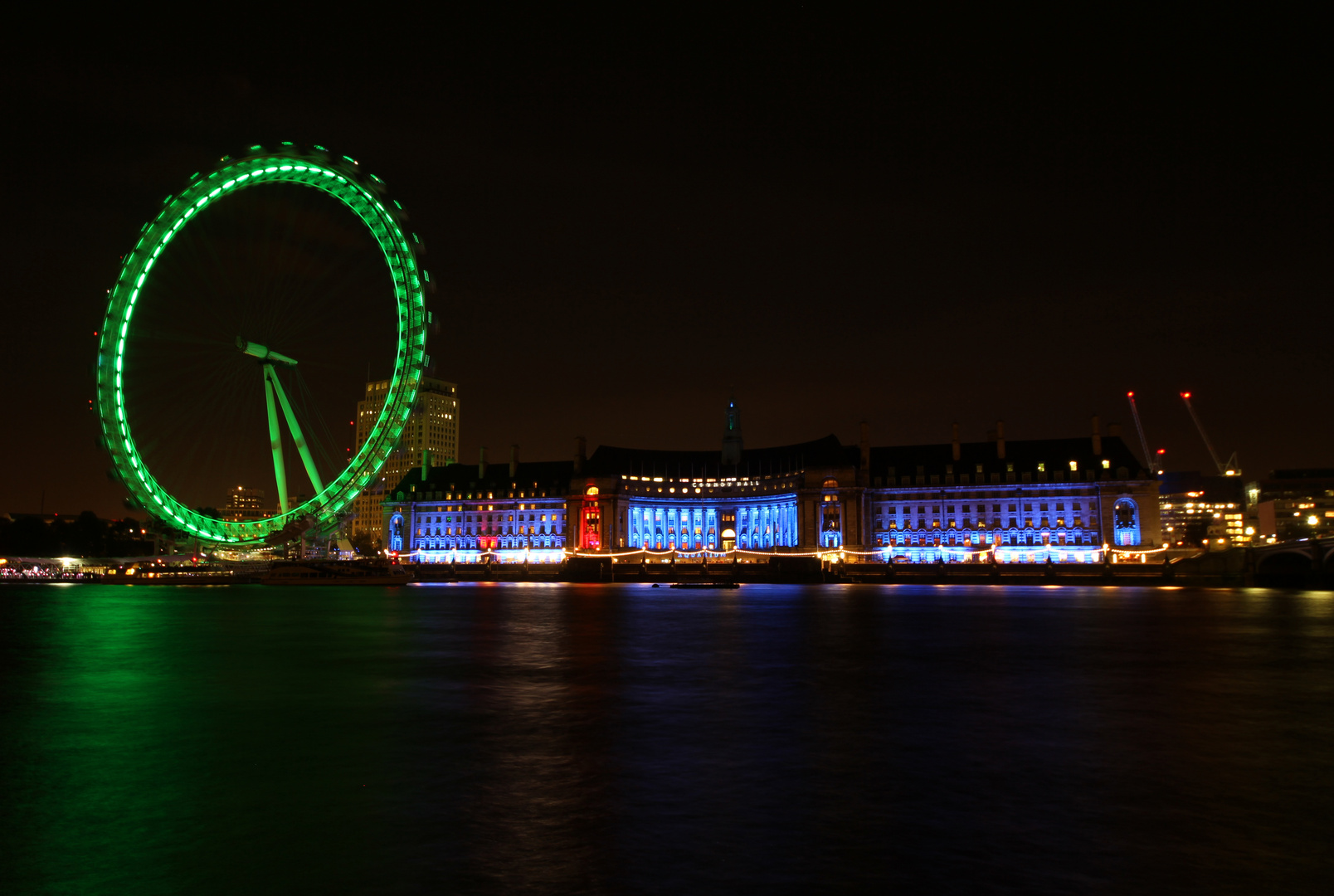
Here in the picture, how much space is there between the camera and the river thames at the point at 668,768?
11.3 m

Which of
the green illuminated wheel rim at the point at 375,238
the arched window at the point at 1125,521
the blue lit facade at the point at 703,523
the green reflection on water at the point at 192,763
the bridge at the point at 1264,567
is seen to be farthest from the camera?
the blue lit facade at the point at 703,523

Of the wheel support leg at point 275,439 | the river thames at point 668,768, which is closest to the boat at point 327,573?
the wheel support leg at point 275,439

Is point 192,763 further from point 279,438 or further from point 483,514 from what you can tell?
point 483,514

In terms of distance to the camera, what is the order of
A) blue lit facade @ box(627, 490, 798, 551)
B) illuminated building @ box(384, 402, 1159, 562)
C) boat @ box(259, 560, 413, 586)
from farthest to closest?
blue lit facade @ box(627, 490, 798, 551) < illuminated building @ box(384, 402, 1159, 562) < boat @ box(259, 560, 413, 586)

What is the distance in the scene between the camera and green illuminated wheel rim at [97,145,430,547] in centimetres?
7775

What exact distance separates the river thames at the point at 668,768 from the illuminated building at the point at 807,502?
110 m

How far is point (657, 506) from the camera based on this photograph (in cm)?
17688

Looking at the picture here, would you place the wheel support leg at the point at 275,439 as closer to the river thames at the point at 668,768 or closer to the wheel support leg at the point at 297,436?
the wheel support leg at the point at 297,436

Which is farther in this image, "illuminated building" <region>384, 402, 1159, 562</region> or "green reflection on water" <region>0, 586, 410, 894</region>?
"illuminated building" <region>384, 402, 1159, 562</region>

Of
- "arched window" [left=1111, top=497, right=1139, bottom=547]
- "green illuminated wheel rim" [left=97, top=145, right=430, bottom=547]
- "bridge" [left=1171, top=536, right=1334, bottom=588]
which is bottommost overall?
"bridge" [left=1171, top=536, right=1334, bottom=588]

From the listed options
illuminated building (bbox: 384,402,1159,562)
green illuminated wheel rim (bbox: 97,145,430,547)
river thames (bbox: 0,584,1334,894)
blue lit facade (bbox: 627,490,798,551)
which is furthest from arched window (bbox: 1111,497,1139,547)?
river thames (bbox: 0,584,1334,894)

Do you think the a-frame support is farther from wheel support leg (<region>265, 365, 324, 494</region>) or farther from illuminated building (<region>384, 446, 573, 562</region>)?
illuminated building (<region>384, 446, 573, 562</region>)

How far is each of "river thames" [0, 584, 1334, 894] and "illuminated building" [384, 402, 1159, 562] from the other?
362 ft

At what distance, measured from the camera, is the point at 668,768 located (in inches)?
645
